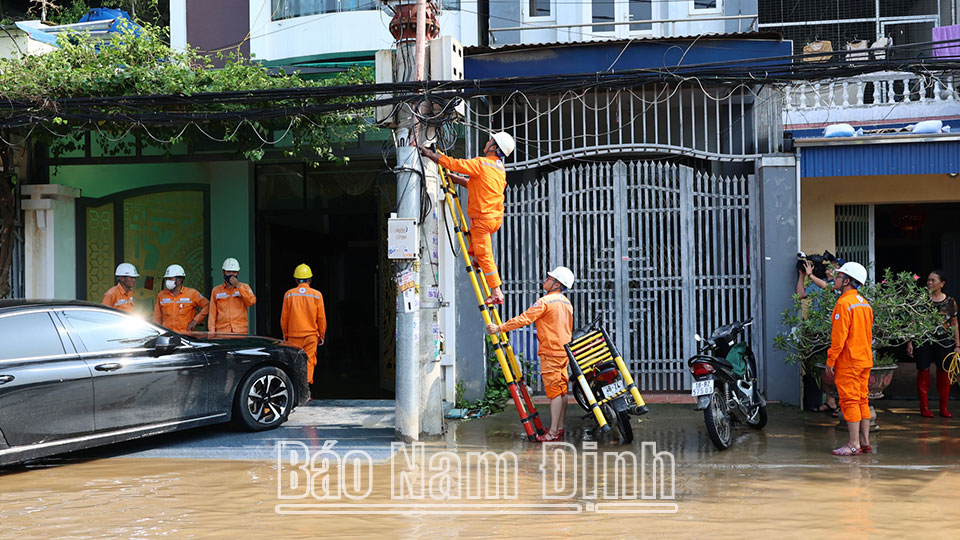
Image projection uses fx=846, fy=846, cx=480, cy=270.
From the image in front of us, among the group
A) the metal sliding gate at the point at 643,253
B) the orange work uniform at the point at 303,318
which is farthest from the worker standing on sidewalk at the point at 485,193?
the orange work uniform at the point at 303,318

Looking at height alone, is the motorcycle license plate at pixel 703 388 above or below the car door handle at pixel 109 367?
below

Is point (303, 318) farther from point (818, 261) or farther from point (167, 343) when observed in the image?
point (818, 261)

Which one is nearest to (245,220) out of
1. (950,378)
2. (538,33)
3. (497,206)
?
(538,33)

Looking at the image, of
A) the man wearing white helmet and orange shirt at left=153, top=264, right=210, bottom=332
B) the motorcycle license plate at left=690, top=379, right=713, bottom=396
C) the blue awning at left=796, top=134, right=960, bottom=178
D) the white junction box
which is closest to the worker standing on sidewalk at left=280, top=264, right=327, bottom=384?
the man wearing white helmet and orange shirt at left=153, top=264, right=210, bottom=332

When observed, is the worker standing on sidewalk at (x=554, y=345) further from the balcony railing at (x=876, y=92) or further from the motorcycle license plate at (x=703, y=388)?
the balcony railing at (x=876, y=92)

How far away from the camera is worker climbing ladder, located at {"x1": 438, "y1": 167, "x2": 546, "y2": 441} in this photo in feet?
26.9

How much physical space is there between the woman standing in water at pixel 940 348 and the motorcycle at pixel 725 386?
79.9 inches

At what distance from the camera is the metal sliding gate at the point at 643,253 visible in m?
10.3

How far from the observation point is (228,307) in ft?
35.3

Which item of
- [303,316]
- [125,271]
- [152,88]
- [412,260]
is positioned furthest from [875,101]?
[125,271]

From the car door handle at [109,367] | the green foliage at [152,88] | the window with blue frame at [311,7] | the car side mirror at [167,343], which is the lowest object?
the car door handle at [109,367]

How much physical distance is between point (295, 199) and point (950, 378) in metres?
9.37

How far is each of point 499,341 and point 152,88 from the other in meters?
5.40

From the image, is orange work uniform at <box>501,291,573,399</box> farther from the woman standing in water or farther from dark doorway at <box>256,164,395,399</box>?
the woman standing in water
